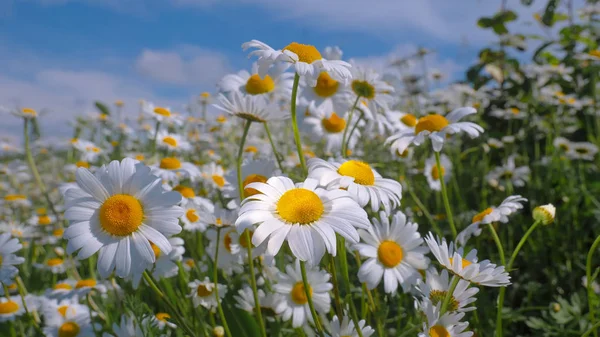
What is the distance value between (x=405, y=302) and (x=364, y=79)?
3.27 feet

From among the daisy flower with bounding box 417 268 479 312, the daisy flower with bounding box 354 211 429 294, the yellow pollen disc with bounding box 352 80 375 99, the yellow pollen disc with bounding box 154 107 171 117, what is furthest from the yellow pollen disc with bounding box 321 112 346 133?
the daisy flower with bounding box 417 268 479 312

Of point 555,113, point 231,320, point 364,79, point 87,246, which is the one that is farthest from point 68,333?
point 555,113

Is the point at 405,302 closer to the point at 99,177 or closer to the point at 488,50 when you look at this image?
the point at 99,177

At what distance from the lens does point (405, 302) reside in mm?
2154

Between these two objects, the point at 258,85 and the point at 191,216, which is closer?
the point at 258,85

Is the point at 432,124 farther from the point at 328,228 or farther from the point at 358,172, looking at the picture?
the point at 328,228

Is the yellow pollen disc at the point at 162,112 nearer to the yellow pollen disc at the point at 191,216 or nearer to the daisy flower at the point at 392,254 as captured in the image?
the yellow pollen disc at the point at 191,216

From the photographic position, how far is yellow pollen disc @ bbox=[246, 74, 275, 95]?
73.4 inches

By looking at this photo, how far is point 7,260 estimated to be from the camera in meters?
1.71

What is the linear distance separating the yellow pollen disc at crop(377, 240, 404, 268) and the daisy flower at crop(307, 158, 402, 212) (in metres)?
0.23

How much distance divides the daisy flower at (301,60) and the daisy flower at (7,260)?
111cm

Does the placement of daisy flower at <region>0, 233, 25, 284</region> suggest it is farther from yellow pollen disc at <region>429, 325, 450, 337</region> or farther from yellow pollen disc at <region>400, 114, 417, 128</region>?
yellow pollen disc at <region>400, 114, 417, 128</region>

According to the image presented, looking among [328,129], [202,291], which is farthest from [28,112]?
[202,291]

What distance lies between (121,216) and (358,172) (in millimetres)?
632
